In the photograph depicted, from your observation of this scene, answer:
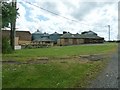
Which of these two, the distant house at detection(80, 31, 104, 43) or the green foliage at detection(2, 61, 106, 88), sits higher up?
the distant house at detection(80, 31, 104, 43)

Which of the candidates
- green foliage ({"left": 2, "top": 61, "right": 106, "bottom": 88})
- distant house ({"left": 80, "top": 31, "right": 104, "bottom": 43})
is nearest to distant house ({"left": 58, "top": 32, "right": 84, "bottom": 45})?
distant house ({"left": 80, "top": 31, "right": 104, "bottom": 43})

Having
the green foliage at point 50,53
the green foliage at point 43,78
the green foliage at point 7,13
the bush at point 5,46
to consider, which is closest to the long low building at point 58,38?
the green foliage at point 50,53

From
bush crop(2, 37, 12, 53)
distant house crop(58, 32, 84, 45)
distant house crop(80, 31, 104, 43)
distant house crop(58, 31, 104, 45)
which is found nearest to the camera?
bush crop(2, 37, 12, 53)

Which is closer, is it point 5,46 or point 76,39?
point 5,46

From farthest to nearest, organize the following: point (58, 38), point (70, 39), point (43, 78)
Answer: point (58, 38) → point (70, 39) → point (43, 78)

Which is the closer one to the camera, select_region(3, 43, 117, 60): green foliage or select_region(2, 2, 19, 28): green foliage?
select_region(3, 43, 117, 60): green foliage

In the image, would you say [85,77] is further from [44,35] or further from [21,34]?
[44,35]

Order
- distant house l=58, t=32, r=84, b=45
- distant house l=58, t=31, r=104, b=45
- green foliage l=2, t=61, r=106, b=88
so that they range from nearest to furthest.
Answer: green foliage l=2, t=61, r=106, b=88
distant house l=58, t=32, r=84, b=45
distant house l=58, t=31, r=104, b=45

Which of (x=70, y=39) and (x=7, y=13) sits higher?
(x=7, y=13)

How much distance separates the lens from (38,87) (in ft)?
36.7

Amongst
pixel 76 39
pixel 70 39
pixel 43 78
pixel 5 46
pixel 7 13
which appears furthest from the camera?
pixel 76 39

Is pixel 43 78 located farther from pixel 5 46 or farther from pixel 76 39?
pixel 76 39

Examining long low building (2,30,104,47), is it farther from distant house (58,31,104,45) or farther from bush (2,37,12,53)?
bush (2,37,12,53)

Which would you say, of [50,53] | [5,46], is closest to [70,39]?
[50,53]
